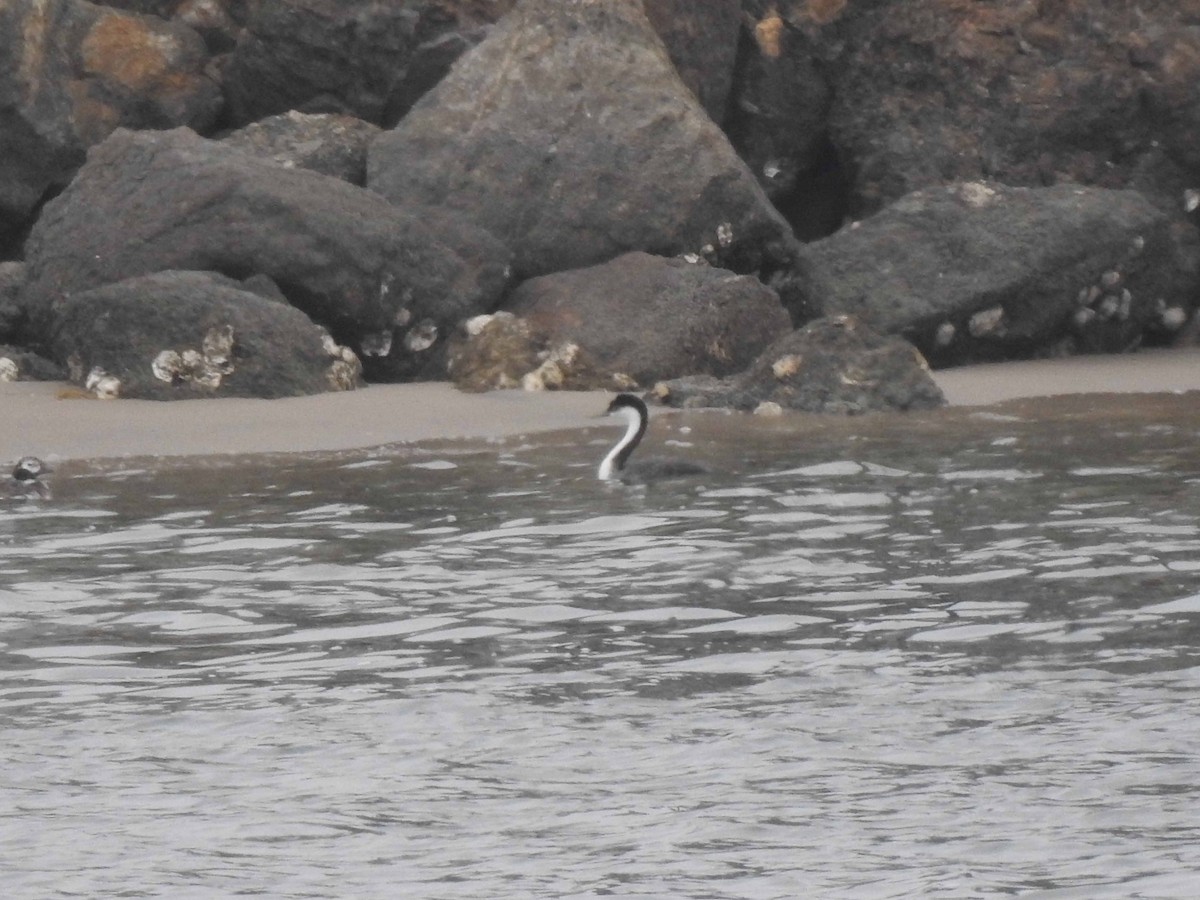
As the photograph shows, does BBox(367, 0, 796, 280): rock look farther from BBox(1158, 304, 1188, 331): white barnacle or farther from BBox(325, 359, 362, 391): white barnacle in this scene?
BBox(1158, 304, 1188, 331): white barnacle

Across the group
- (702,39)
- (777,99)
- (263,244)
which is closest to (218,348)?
Result: (263,244)

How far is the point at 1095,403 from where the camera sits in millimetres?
15289

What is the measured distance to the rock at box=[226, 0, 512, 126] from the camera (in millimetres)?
19156

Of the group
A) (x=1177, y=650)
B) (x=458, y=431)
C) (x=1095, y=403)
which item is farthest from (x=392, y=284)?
(x=1177, y=650)

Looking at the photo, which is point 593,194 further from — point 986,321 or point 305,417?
point 305,417

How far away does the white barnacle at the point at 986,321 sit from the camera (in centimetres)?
1702

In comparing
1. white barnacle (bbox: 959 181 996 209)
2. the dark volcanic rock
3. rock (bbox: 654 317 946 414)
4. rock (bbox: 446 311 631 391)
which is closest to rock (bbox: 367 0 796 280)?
rock (bbox: 446 311 631 391)

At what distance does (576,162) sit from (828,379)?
3331 mm

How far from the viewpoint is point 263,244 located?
51.4ft

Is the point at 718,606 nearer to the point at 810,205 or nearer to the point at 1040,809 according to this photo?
the point at 1040,809

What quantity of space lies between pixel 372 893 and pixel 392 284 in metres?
10.6

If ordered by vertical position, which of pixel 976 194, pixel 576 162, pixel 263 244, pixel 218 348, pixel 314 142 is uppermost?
pixel 314 142

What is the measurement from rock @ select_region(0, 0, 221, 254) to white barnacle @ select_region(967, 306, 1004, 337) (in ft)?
24.1

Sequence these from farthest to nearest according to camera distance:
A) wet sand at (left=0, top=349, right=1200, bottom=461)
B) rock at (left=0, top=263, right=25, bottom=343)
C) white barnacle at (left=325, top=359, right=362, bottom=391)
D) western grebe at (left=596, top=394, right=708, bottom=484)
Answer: rock at (left=0, top=263, right=25, bottom=343)
white barnacle at (left=325, top=359, right=362, bottom=391)
wet sand at (left=0, top=349, right=1200, bottom=461)
western grebe at (left=596, top=394, right=708, bottom=484)
